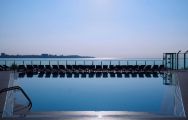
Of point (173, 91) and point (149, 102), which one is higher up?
point (173, 91)

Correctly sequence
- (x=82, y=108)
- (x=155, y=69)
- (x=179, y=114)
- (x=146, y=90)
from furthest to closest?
(x=155, y=69) → (x=146, y=90) → (x=82, y=108) → (x=179, y=114)

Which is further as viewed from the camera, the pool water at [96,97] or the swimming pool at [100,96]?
the pool water at [96,97]

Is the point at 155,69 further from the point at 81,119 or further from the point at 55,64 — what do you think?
the point at 81,119

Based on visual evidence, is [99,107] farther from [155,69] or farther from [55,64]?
[55,64]

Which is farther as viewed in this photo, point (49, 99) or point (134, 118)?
point (49, 99)

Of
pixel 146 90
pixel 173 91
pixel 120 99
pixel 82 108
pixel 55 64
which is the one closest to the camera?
pixel 173 91

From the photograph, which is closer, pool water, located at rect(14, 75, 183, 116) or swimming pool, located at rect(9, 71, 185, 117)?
swimming pool, located at rect(9, 71, 185, 117)

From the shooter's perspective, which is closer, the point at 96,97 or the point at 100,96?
the point at 96,97

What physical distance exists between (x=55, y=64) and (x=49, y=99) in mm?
9810

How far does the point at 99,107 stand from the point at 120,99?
1032mm

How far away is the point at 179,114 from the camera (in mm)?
3664

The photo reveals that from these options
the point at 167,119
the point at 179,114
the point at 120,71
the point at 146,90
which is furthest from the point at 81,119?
the point at 120,71

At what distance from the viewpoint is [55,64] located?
57.8 ft

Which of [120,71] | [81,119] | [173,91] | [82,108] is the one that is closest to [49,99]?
[82,108]
